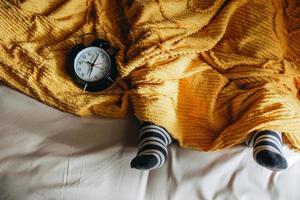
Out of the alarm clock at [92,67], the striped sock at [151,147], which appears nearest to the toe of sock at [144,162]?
the striped sock at [151,147]

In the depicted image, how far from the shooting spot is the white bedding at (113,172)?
77 centimetres

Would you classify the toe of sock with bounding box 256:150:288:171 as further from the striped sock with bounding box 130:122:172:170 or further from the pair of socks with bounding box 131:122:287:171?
the striped sock with bounding box 130:122:172:170

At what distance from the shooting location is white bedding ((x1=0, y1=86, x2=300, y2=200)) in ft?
2.54

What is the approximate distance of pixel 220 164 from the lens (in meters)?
0.80

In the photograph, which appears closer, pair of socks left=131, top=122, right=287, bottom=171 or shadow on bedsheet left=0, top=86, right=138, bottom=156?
pair of socks left=131, top=122, right=287, bottom=171

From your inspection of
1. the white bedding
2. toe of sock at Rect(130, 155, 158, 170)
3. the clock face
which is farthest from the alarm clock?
toe of sock at Rect(130, 155, 158, 170)

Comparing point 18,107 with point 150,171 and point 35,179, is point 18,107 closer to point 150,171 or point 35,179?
point 35,179

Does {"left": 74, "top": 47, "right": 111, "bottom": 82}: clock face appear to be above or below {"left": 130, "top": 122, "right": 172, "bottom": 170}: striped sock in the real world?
above

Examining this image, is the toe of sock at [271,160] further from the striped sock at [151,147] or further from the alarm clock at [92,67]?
the alarm clock at [92,67]

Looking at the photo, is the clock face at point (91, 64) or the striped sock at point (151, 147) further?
the clock face at point (91, 64)

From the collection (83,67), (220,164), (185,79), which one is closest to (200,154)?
(220,164)

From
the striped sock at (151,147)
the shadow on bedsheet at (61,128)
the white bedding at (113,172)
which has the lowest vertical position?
the white bedding at (113,172)

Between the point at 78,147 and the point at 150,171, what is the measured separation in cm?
16

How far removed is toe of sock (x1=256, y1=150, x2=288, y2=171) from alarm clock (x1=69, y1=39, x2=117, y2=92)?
367 mm
